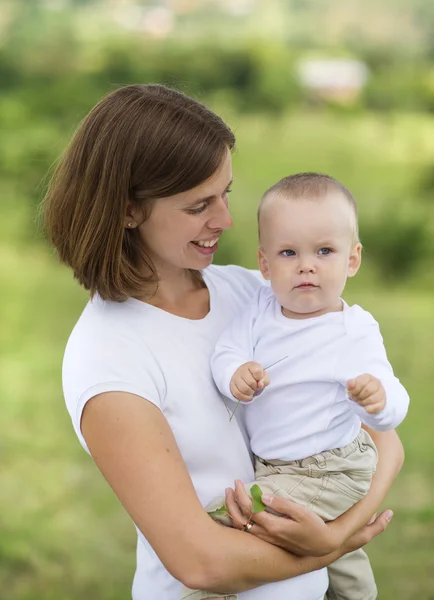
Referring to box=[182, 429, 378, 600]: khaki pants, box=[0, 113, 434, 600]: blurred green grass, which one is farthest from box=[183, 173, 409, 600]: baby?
box=[0, 113, 434, 600]: blurred green grass

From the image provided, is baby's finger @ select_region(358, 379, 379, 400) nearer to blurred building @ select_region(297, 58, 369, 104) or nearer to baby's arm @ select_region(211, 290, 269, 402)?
baby's arm @ select_region(211, 290, 269, 402)

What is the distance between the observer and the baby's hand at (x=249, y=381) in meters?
1.39

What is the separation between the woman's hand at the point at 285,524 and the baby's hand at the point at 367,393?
189 millimetres

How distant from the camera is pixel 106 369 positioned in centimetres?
139

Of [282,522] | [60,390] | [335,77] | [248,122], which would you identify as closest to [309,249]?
[282,522]

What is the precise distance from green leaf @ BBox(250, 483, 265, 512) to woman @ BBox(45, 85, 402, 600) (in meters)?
0.02

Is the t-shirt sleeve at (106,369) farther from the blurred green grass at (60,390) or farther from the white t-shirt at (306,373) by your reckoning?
the blurred green grass at (60,390)

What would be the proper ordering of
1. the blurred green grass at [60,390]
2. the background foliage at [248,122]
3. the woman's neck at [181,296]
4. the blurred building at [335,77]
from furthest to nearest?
the blurred building at [335,77], the background foliage at [248,122], the blurred green grass at [60,390], the woman's neck at [181,296]

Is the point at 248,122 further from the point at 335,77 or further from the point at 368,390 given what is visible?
the point at 368,390

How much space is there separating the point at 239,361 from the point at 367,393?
0.21 metres

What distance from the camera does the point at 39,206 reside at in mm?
1692

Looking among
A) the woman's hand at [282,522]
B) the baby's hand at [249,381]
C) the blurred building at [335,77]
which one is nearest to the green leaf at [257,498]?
the woman's hand at [282,522]

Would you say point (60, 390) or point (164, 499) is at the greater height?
point (164, 499)

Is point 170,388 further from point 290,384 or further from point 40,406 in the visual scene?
point 40,406
